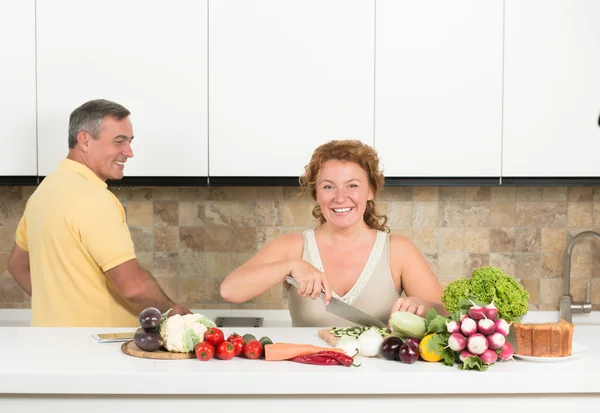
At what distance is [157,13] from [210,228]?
3.13 ft

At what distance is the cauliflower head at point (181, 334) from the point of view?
1541 millimetres

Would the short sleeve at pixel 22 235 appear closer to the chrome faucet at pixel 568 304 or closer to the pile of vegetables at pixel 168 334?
the pile of vegetables at pixel 168 334

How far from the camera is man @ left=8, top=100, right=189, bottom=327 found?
6.93ft

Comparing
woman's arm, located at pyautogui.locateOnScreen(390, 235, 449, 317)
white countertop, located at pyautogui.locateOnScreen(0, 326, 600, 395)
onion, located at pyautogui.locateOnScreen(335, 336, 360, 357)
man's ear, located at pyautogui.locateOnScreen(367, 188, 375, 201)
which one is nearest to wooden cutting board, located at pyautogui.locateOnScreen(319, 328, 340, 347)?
onion, located at pyautogui.locateOnScreen(335, 336, 360, 357)

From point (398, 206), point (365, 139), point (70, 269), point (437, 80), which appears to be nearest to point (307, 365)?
point (70, 269)

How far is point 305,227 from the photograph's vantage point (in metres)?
3.17

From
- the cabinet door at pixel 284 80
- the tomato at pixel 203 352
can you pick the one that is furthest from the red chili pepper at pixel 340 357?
the cabinet door at pixel 284 80

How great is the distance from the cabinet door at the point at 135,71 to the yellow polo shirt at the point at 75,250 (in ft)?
1.74

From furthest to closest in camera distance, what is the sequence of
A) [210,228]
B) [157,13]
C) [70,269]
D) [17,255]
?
[210,228]
[157,13]
[17,255]
[70,269]

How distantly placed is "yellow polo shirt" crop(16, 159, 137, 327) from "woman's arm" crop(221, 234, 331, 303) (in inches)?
13.2

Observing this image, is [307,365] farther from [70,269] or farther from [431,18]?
[431,18]

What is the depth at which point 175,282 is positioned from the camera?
3180 mm

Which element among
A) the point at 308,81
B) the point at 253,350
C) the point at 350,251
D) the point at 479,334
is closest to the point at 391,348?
the point at 479,334

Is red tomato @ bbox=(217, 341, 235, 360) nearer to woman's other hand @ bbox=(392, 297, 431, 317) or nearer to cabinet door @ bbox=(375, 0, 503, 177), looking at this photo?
woman's other hand @ bbox=(392, 297, 431, 317)
